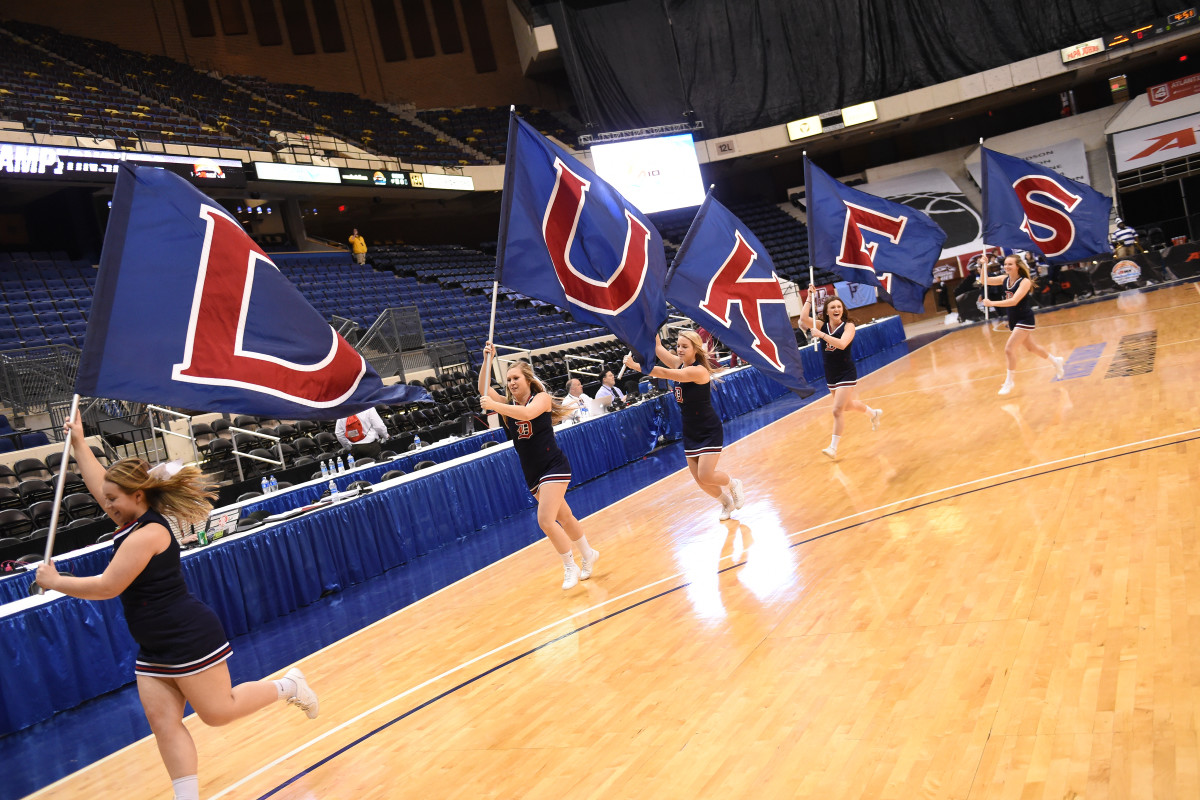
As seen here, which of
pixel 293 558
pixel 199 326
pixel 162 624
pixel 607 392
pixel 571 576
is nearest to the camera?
pixel 162 624

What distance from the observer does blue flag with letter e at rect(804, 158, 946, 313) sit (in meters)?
9.13

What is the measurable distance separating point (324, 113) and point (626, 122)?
1026 centimetres

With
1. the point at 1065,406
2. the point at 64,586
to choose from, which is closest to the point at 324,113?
the point at 1065,406

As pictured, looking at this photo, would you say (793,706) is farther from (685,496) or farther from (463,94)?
(463,94)

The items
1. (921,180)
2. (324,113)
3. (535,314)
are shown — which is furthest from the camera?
(921,180)

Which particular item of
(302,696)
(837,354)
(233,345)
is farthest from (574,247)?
(837,354)

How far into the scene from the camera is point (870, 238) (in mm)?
9406

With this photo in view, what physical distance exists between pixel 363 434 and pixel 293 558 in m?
4.59

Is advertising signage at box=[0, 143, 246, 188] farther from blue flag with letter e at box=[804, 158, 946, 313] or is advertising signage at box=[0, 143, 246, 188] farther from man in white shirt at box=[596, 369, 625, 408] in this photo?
blue flag with letter e at box=[804, 158, 946, 313]

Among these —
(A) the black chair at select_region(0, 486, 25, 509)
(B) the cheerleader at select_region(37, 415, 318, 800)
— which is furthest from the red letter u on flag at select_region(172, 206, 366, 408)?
(A) the black chair at select_region(0, 486, 25, 509)

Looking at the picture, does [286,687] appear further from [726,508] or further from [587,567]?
[726,508]

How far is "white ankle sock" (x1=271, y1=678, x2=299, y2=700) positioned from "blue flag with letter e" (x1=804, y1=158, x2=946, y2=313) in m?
6.64

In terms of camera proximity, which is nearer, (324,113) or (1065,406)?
(1065,406)

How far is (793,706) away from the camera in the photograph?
3633mm
